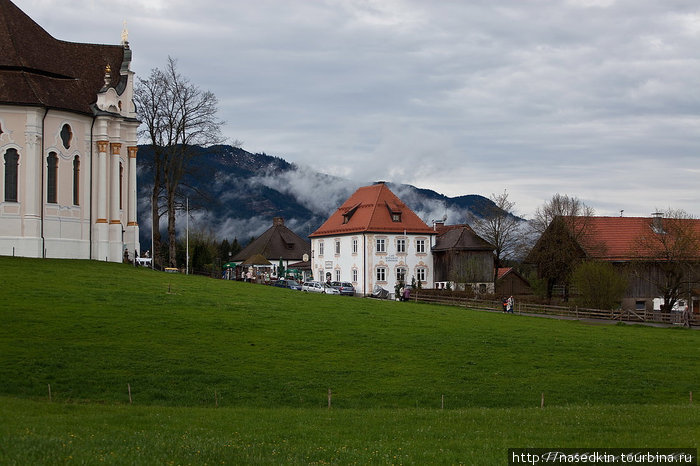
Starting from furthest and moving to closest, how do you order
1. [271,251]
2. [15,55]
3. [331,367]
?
1. [271,251]
2. [15,55]
3. [331,367]

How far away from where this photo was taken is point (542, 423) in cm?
1855

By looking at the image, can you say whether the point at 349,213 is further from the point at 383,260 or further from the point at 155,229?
the point at 155,229

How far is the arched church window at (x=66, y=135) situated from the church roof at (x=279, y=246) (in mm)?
61977

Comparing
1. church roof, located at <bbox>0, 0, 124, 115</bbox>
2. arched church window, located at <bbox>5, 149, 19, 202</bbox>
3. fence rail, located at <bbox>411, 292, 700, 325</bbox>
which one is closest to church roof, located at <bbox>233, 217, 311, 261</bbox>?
fence rail, located at <bbox>411, 292, 700, 325</bbox>

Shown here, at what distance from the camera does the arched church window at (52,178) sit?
54.0 metres

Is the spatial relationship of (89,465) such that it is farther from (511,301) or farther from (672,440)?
(511,301)

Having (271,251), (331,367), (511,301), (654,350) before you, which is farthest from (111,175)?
(271,251)

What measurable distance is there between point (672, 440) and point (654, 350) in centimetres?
2280

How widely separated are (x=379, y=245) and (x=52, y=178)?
37160 millimetres

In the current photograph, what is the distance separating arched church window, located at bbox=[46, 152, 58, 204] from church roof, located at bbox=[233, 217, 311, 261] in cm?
6295

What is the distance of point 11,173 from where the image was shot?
172 feet

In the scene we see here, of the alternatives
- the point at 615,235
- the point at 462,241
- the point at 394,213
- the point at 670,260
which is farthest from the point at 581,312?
the point at 394,213

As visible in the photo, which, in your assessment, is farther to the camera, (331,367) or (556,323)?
(556,323)

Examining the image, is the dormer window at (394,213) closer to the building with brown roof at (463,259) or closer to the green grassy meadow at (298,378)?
the building with brown roof at (463,259)
